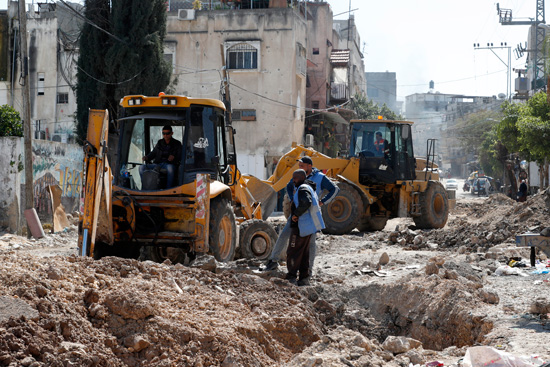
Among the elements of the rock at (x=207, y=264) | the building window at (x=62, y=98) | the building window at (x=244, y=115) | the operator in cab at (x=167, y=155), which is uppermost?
the building window at (x=62, y=98)

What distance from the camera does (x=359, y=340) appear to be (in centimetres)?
650

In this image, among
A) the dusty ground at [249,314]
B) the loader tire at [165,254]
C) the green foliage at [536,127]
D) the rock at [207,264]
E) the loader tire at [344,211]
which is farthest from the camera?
the green foliage at [536,127]

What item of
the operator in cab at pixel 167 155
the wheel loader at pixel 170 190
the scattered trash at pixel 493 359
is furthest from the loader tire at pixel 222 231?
the scattered trash at pixel 493 359

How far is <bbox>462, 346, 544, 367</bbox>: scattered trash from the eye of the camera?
5.26 metres

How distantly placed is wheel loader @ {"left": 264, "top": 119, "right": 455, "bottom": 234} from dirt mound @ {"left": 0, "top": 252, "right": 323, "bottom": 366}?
983cm

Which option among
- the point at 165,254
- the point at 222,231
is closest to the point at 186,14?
the point at 165,254

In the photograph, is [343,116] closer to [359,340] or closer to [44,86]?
[44,86]

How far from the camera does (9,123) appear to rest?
1599 cm

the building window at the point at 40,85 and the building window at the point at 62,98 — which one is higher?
the building window at the point at 40,85

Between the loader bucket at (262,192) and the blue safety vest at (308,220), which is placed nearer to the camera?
the blue safety vest at (308,220)

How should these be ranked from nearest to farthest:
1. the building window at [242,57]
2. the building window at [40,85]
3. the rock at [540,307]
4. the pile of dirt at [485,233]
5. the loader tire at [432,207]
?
the rock at [540,307] → the pile of dirt at [485,233] → the loader tire at [432,207] → the building window at [40,85] → the building window at [242,57]

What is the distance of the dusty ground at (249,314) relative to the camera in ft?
17.1

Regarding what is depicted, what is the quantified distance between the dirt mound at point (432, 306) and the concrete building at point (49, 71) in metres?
24.3

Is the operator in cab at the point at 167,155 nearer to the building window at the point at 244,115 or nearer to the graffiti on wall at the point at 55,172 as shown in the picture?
the graffiti on wall at the point at 55,172
